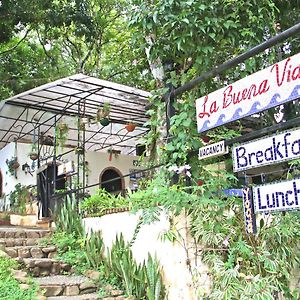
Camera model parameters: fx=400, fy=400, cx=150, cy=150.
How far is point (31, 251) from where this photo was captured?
557cm

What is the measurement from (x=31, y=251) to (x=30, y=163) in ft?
21.5

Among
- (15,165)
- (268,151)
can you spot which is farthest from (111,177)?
(268,151)

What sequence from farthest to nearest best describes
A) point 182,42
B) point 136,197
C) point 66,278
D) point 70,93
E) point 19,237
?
1. point 70,93
2. point 19,237
3. point 66,278
4. point 136,197
5. point 182,42

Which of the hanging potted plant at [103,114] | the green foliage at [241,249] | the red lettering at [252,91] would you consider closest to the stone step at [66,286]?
the green foliage at [241,249]

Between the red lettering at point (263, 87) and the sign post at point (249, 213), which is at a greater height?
the red lettering at point (263, 87)

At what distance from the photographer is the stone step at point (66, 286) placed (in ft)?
15.1

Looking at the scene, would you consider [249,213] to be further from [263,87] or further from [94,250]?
[94,250]

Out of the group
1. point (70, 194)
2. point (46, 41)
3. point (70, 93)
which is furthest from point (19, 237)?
point (46, 41)

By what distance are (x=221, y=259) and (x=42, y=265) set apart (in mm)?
2532

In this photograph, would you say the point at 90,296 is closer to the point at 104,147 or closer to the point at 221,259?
the point at 221,259

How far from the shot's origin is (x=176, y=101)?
4406 mm

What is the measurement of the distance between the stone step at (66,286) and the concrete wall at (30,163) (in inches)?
250

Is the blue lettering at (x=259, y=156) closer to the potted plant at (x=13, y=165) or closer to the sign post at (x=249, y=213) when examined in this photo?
the sign post at (x=249, y=213)

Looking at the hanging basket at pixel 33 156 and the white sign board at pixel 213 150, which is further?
the hanging basket at pixel 33 156
